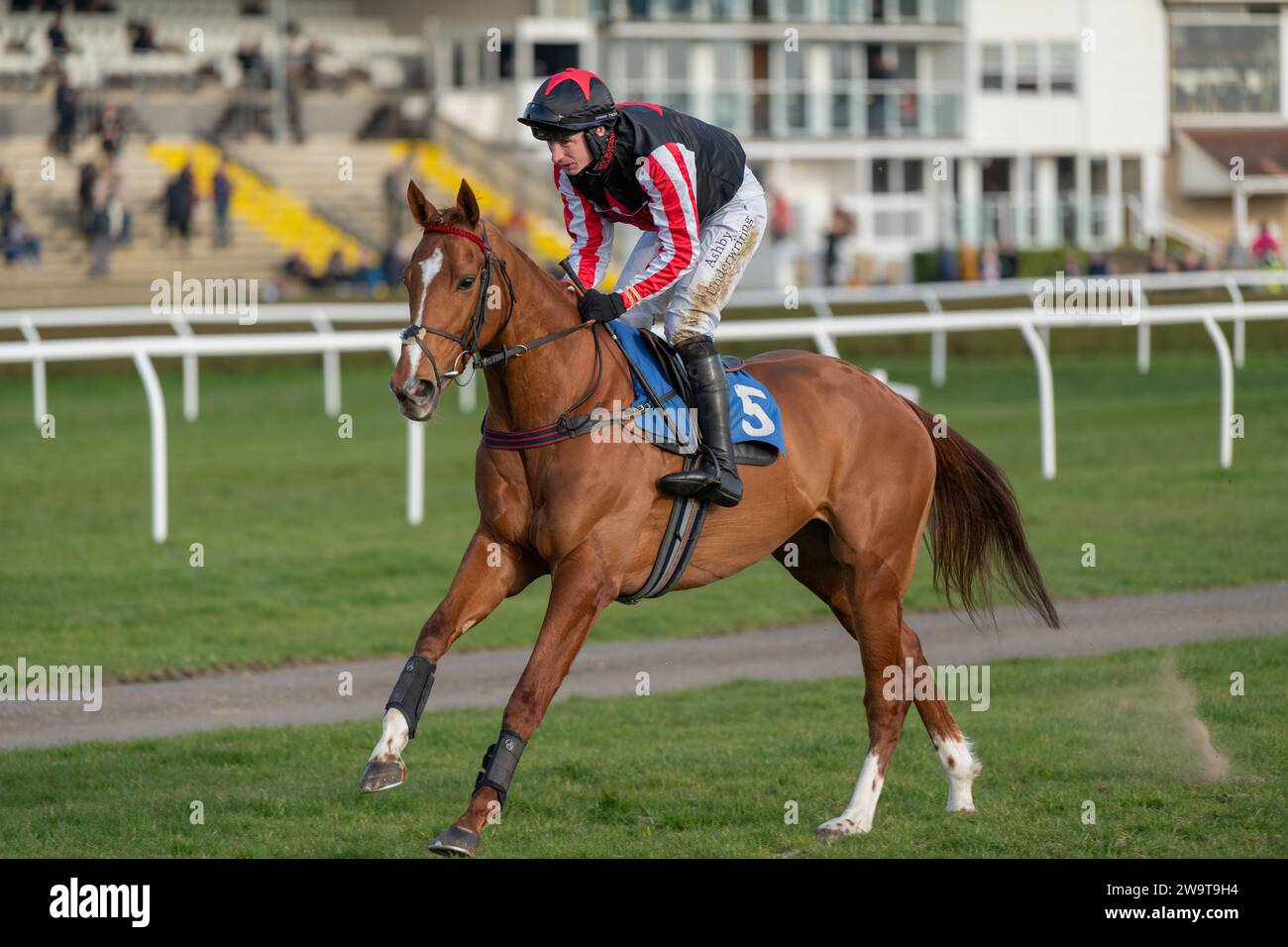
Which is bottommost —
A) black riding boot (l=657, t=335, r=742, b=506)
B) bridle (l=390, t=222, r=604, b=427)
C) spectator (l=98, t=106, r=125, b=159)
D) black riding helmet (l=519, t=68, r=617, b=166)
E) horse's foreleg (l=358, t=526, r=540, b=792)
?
horse's foreleg (l=358, t=526, r=540, b=792)

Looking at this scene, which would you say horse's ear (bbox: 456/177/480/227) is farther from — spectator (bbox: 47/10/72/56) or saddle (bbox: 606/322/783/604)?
spectator (bbox: 47/10/72/56)

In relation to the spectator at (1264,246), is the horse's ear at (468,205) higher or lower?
higher

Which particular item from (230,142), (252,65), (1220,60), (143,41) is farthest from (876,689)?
(1220,60)

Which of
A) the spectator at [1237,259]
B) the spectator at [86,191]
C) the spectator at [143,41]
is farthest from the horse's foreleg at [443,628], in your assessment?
the spectator at [143,41]

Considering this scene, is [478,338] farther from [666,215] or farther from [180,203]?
[180,203]

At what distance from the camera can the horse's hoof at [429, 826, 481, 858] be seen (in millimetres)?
4777

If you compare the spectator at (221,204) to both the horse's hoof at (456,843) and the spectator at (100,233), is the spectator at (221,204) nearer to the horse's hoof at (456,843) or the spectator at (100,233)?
the spectator at (100,233)

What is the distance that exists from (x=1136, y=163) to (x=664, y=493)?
40.6 metres

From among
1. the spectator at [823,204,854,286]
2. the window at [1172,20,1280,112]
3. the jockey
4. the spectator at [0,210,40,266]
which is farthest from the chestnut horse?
the window at [1172,20,1280,112]

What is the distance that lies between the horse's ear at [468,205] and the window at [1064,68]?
39952 millimetres

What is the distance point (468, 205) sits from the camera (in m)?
4.98

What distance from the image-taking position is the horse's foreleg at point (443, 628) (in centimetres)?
492

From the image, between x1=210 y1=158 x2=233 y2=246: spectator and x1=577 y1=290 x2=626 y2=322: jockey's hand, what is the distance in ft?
78.4
